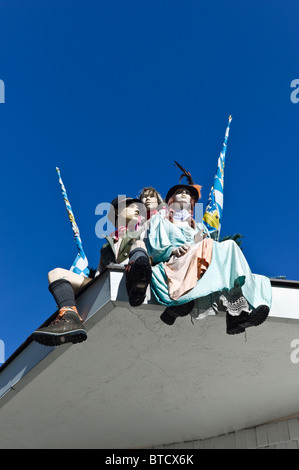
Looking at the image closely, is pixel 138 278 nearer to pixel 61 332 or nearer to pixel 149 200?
pixel 61 332

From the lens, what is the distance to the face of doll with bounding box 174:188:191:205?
6074 millimetres

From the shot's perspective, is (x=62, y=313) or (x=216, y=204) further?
(x=216, y=204)

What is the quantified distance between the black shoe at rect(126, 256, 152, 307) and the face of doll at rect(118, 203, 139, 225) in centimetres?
196

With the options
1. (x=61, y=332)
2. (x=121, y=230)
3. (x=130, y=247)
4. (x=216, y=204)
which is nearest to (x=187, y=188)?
(x=121, y=230)

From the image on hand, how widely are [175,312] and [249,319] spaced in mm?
588

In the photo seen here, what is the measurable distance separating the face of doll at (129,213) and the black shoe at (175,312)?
6.41 ft

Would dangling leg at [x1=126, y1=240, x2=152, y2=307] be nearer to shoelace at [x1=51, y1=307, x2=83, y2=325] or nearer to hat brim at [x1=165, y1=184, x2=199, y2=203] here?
shoelace at [x1=51, y1=307, x2=83, y2=325]

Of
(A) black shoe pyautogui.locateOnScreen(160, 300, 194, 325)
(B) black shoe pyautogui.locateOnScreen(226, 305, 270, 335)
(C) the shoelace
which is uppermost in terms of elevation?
(C) the shoelace

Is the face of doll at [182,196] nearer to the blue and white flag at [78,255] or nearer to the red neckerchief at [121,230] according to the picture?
the red neckerchief at [121,230]

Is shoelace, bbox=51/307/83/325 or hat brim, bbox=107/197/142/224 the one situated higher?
hat brim, bbox=107/197/142/224

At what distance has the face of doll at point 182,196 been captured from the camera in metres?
6.07

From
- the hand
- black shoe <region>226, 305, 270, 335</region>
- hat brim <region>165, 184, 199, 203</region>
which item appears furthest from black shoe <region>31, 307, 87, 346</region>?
hat brim <region>165, 184, 199, 203</region>

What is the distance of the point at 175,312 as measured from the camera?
4676 millimetres
